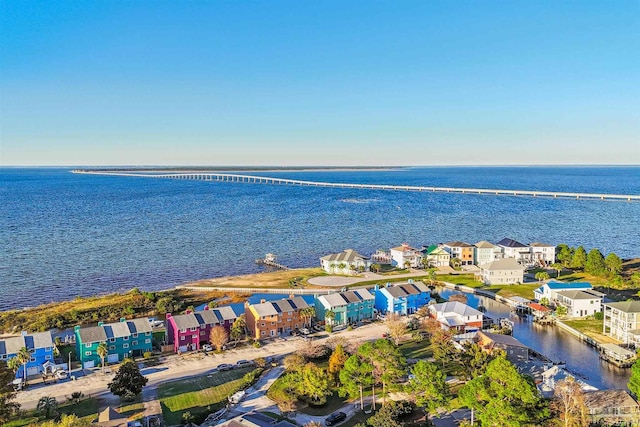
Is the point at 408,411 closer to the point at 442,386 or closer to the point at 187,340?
the point at 442,386

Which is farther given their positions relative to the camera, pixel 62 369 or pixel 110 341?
pixel 110 341

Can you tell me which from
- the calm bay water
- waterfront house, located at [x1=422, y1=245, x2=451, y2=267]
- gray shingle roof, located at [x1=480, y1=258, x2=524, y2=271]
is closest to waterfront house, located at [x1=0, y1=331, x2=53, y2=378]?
the calm bay water

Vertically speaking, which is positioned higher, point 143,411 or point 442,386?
point 442,386

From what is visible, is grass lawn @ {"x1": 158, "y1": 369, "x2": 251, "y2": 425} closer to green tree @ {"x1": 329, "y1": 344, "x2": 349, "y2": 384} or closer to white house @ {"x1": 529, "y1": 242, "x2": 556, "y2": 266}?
green tree @ {"x1": 329, "y1": 344, "x2": 349, "y2": 384}

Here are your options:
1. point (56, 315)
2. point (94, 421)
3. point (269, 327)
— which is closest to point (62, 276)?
point (56, 315)

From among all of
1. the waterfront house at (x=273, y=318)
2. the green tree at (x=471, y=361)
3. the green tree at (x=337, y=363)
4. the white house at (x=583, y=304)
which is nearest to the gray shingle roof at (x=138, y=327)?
the waterfront house at (x=273, y=318)

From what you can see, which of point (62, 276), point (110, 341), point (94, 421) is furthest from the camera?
point (62, 276)

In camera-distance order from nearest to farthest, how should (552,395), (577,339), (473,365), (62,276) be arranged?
(552,395) → (473,365) → (577,339) → (62,276)
